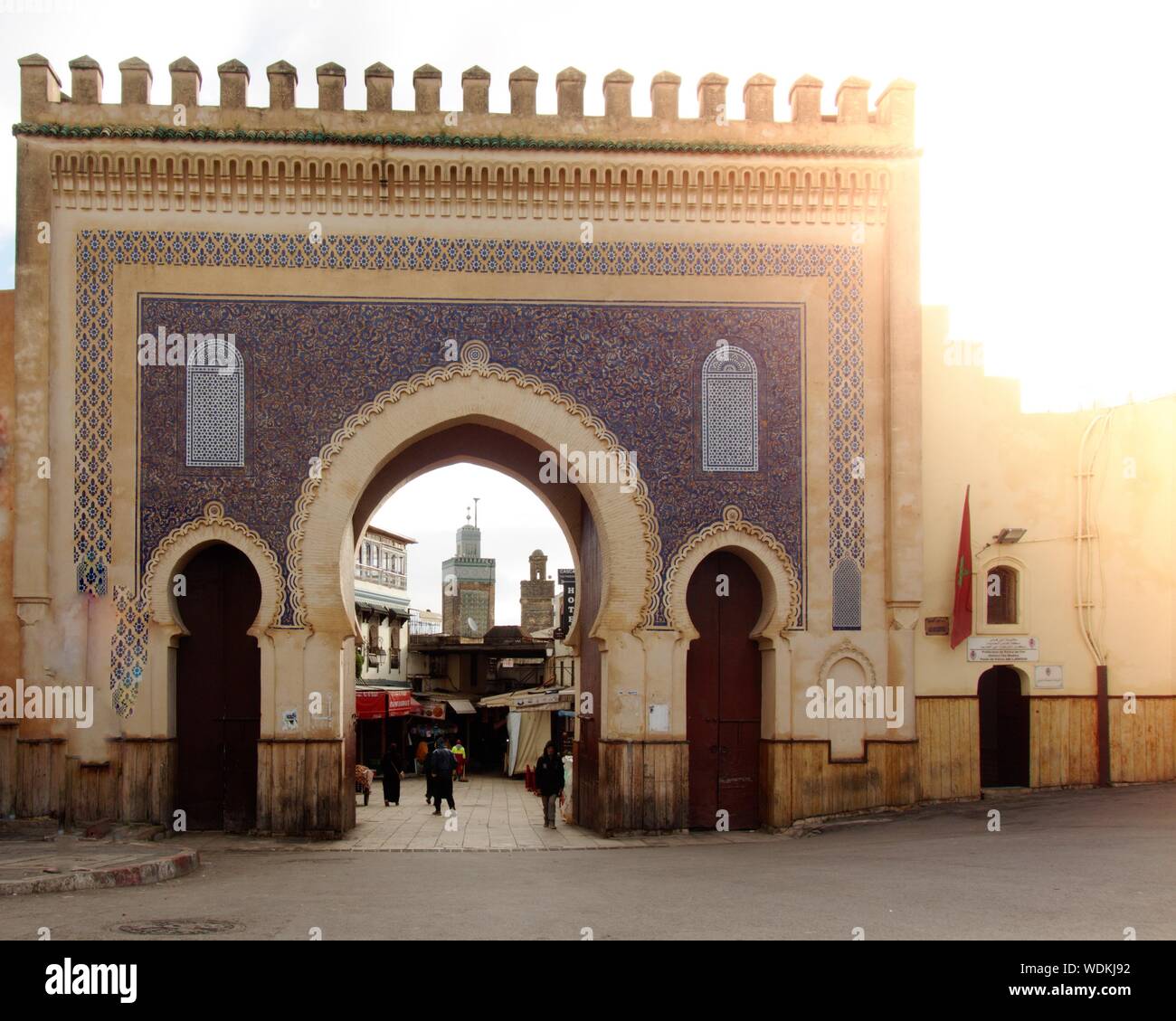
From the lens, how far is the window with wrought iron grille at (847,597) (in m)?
12.6

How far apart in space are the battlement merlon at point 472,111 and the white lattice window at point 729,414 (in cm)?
217

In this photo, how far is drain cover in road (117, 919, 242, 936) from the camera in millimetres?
6906

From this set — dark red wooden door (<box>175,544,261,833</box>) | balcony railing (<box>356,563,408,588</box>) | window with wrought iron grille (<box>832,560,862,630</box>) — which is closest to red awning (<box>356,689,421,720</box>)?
dark red wooden door (<box>175,544,261,833</box>)

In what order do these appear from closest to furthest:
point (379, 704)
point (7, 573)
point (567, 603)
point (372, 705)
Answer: point (7, 573)
point (372, 705)
point (379, 704)
point (567, 603)

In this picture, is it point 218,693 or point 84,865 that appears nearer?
point 84,865

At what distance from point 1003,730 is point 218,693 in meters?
7.94

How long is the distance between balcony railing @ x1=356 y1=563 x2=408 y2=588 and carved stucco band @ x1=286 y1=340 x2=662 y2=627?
22.5 meters

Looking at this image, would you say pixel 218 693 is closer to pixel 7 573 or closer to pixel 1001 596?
pixel 7 573

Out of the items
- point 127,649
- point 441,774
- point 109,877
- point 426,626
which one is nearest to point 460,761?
point 441,774

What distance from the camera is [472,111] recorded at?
12.6 meters

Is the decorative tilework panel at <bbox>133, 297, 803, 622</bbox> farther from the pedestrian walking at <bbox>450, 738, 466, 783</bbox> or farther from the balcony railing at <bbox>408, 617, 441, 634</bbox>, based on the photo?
the balcony railing at <bbox>408, 617, 441, 634</bbox>

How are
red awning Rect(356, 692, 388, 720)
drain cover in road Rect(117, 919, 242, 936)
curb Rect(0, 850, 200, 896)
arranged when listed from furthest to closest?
red awning Rect(356, 692, 388, 720) < curb Rect(0, 850, 200, 896) < drain cover in road Rect(117, 919, 242, 936)

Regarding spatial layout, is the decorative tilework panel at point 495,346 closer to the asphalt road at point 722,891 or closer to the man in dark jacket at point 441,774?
the asphalt road at point 722,891

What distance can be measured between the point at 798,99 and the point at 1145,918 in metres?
8.71
